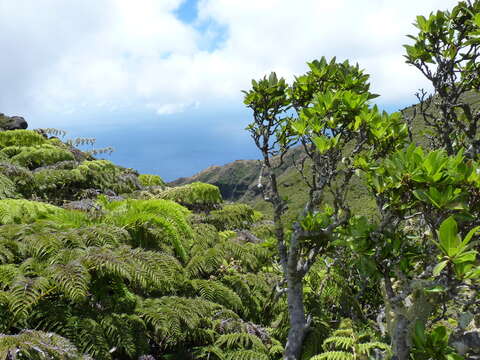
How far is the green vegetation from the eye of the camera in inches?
87.0

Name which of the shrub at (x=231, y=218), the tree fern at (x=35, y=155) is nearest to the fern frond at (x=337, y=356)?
the shrub at (x=231, y=218)

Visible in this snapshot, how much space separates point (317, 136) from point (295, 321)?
183 centimetres

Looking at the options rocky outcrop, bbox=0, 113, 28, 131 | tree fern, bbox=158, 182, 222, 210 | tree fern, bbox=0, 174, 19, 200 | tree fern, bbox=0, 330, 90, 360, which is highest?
rocky outcrop, bbox=0, 113, 28, 131

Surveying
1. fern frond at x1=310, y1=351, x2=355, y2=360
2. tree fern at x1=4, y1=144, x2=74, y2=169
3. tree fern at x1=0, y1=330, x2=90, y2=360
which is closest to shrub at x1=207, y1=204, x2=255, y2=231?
tree fern at x1=4, y1=144, x2=74, y2=169

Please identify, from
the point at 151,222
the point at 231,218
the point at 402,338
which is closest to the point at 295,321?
the point at 402,338

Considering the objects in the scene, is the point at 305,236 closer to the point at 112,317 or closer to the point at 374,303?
the point at 112,317

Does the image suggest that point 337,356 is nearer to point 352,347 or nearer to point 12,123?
point 352,347

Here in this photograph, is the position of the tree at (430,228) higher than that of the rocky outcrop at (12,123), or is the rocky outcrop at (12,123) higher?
the rocky outcrop at (12,123)

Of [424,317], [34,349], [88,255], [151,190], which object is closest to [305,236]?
[424,317]

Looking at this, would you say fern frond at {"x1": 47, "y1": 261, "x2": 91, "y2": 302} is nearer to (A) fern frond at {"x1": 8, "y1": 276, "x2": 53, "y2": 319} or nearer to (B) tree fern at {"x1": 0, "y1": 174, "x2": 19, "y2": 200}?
(A) fern frond at {"x1": 8, "y1": 276, "x2": 53, "y2": 319}

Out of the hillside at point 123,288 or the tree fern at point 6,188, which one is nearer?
the hillside at point 123,288

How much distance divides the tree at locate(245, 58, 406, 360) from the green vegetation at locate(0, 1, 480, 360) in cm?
2

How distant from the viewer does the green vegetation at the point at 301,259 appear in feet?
7.25

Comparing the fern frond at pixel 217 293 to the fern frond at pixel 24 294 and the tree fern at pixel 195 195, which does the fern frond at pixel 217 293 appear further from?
the tree fern at pixel 195 195
